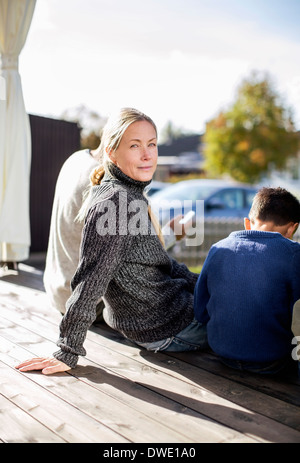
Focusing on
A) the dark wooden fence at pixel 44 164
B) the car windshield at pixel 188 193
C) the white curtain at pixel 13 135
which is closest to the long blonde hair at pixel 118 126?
the white curtain at pixel 13 135

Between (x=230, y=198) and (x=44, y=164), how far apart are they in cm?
430

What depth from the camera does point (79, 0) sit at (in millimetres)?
6031

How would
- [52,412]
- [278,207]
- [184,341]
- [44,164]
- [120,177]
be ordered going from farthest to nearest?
[44,164] → [184,341] → [120,177] → [278,207] → [52,412]

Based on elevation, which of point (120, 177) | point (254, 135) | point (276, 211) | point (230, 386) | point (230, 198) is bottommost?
point (230, 386)

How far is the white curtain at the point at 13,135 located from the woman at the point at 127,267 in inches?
77.5


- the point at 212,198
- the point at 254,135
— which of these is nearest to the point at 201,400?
the point at 212,198

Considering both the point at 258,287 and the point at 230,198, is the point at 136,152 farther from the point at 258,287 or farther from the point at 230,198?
the point at 230,198

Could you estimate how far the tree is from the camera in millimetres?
23391

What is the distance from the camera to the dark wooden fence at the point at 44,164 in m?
5.52

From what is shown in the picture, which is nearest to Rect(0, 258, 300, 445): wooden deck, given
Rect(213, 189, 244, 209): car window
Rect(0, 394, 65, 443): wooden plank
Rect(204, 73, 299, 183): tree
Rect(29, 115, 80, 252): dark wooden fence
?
Rect(0, 394, 65, 443): wooden plank

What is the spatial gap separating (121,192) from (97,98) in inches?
862

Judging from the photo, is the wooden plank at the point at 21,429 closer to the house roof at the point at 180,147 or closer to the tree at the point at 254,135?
the tree at the point at 254,135

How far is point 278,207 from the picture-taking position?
6.74 ft

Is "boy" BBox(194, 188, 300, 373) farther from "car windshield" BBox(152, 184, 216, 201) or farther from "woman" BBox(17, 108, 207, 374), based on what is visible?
"car windshield" BBox(152, 184, 216, 201)
